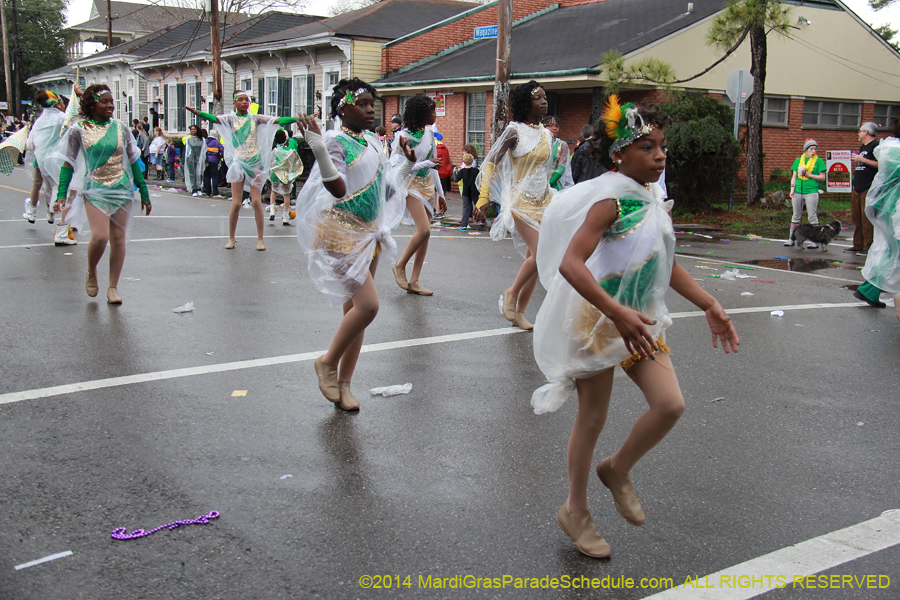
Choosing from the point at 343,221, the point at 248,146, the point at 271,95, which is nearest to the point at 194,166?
the point at 271,95

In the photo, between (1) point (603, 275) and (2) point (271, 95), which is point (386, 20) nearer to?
(2) point (271, 95)

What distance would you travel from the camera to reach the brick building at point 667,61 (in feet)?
73.9

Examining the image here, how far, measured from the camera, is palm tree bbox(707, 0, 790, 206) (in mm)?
17328

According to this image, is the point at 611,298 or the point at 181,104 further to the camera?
the point at 181,104

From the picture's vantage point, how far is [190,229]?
48.2ft

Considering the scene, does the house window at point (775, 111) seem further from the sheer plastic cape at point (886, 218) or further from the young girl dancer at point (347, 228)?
the young girl dancer at point (347, 228)

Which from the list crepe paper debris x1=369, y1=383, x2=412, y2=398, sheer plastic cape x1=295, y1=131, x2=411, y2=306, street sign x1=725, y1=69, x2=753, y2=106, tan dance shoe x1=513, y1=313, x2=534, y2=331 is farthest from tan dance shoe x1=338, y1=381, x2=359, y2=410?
street sign x1=725, y1=69, x2=753, y2=106

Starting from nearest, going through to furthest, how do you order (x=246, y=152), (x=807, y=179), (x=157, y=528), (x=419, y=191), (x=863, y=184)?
(x=157, y=528) < (x=419, y=191) < (x=246, y=152) < (x=863, y=184) < (x=807, y=179)

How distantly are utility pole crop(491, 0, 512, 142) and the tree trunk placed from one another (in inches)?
201

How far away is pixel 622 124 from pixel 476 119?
2316cm

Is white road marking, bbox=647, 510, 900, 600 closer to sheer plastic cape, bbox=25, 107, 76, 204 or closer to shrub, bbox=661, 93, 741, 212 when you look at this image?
sheer plastic cape, bbox=25, 107, 76, 204

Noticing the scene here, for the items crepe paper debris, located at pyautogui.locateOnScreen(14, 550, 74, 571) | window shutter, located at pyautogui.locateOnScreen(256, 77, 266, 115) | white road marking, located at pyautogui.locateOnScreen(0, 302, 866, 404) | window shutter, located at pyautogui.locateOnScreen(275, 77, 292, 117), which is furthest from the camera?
window shutter, located at pyautogui.locateOnScreen(256, 77, 266, 115)

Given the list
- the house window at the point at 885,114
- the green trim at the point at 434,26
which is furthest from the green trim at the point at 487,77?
the house window at the point at 885,114

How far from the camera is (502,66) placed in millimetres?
17578
